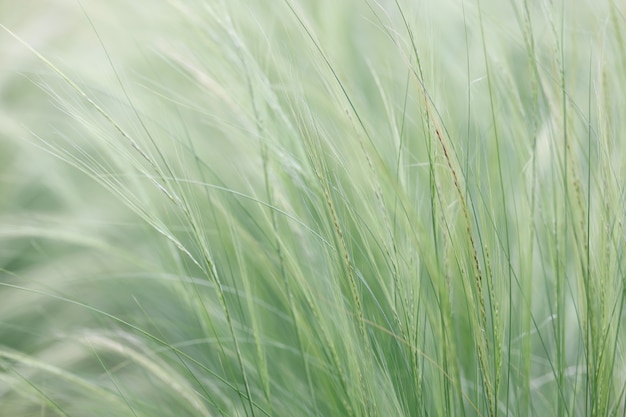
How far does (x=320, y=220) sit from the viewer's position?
751mm

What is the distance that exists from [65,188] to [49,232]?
206mm

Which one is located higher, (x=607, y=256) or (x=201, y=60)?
(x=201, y=60)

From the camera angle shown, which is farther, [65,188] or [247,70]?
[65,188]

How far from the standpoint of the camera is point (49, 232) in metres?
0.89

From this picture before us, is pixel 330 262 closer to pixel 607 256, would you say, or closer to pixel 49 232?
pixel 607 256

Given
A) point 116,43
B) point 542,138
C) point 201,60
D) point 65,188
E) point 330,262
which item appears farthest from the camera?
point 116,43

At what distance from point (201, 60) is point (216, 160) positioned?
0.19 m

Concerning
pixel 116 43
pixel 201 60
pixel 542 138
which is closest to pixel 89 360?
pixel 201 60

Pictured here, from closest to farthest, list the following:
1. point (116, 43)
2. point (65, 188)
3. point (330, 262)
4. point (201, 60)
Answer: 1. point (330, 262)
2. point (201, 60)
3. point (65, 188)
4. point (116, 43)

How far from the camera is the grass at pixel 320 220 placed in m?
0.67

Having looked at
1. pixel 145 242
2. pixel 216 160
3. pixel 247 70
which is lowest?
pixel 145 242

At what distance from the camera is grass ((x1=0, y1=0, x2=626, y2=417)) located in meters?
0.67

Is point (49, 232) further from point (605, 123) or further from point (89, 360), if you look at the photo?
point (605, 123)

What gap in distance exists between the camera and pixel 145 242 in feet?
3.61
